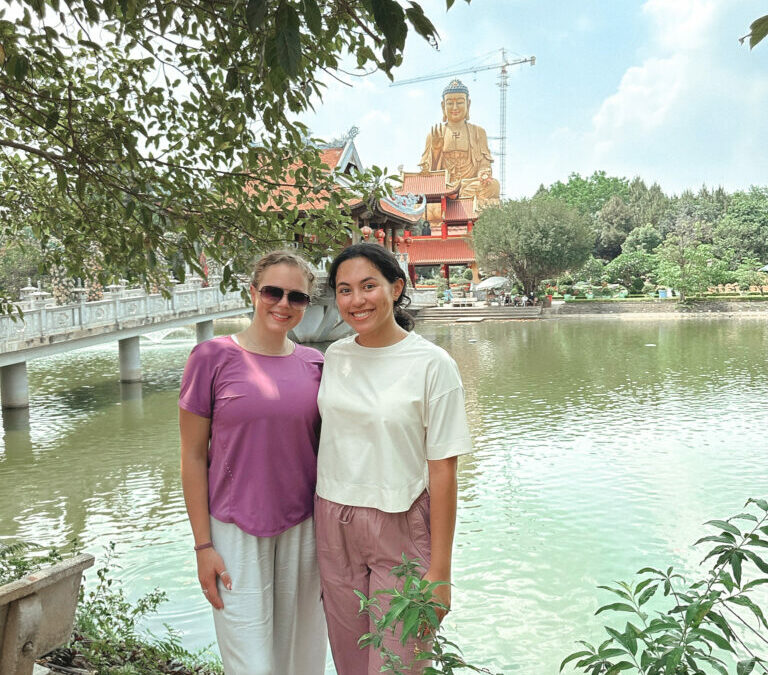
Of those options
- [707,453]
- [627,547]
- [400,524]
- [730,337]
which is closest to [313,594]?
[400,524]

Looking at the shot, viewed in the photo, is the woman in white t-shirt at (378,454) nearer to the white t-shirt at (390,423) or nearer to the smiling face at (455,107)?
the white t-shirt at (390,423)

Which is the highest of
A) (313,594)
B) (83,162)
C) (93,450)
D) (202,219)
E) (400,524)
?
(83,162)

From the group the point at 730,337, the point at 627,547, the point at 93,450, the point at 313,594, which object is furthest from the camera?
the point at 730,337

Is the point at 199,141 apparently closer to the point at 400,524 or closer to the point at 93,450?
the point at 400,524

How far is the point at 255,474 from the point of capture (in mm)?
1920

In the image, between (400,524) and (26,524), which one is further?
(26,524)

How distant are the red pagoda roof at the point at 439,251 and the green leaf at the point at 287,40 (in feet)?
114

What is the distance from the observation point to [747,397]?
11305 mm

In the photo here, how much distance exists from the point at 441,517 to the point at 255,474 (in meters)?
0.54

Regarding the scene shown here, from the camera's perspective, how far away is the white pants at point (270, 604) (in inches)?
75.2

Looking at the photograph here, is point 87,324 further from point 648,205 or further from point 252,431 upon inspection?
point 648,205

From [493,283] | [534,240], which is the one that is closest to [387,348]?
[534,240]

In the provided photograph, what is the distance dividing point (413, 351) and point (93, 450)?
8.04 meters

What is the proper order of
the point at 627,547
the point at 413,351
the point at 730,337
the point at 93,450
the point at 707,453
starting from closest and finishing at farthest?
the point at 413,351, the point at 627,547, the point at 707,453, the point at 93,450, the point at 730,337
